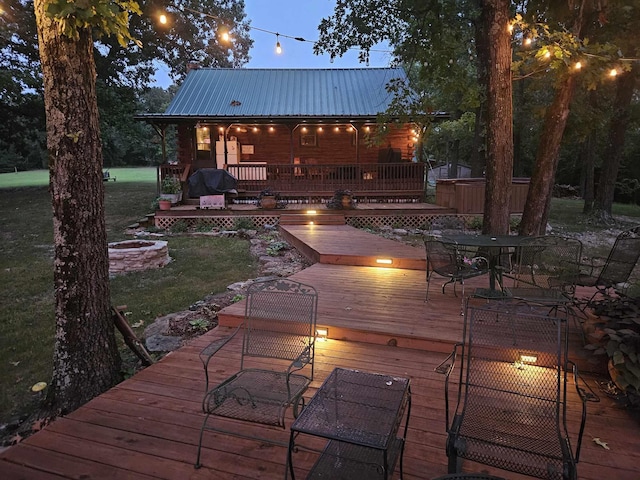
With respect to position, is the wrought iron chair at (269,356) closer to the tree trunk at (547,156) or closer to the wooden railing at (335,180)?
the tree trunk at (547,156)

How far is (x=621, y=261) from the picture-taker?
13.6 feet

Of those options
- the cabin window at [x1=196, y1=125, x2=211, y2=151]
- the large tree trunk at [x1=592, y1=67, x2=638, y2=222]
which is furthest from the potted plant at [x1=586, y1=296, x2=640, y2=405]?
the cabin window at [x1=196, y1=125, x2=211, y2=151]

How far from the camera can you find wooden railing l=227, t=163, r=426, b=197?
13.5m

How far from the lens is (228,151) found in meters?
16.0

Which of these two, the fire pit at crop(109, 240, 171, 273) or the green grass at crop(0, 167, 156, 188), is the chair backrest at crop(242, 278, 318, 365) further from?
the green grass at crop(0, 167, 156, 188)

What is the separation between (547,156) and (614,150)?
946 centimetres

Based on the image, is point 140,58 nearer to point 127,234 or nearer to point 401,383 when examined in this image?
point 127,234

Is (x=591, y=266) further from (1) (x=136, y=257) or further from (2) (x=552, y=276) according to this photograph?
(1) (x=136, y=257)

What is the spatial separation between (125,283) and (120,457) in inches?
192

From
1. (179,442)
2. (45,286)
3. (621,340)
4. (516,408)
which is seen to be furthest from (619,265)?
(45,286)

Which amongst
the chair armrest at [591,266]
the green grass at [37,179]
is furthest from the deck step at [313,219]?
the green grass at [37,179]

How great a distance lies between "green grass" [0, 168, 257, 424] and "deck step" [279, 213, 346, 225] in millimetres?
1870

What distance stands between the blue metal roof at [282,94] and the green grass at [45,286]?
534 centimetres

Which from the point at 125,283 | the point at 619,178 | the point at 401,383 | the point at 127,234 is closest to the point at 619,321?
the point at 401,383
